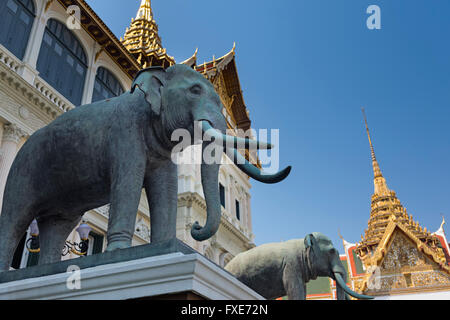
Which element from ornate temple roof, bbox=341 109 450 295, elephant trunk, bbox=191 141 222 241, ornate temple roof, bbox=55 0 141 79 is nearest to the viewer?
elephant trunk, bbox=191 141 222 241

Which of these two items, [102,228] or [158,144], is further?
[102,228]

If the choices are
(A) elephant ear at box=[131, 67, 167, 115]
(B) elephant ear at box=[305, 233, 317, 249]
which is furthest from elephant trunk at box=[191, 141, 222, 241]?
(B) elephant ear at box=[305, 233, 317, 249]

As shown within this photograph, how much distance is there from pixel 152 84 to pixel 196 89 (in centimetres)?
33

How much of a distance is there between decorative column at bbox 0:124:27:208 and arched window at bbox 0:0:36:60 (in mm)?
2492

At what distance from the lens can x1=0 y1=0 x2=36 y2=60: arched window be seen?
457 inches

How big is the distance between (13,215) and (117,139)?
960mm

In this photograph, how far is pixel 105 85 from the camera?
1584 centimetres

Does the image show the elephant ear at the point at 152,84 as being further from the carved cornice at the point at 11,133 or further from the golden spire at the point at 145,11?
the golden spire at the point at 145,11

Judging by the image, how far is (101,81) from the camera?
15.7m

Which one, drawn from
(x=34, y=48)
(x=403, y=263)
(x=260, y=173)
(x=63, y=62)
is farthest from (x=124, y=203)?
(x=403, y=263)

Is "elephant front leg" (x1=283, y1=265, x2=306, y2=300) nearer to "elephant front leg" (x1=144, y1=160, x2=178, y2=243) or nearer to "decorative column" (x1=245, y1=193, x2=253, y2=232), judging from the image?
"elephant front leg" (x1=144, y1=160, x2=178, y2=243)

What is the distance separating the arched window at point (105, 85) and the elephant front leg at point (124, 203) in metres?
13.2
